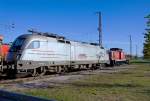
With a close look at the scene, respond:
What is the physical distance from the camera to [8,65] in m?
24.0

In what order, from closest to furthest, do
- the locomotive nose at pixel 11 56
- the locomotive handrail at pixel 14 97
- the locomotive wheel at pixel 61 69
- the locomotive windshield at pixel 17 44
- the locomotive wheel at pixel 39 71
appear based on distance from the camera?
the locomotive handrail at pixel 14 97 → the locomotive nose at pixel 11 56 → the locomotive windshield at pixel 17 44 → the locomotive wheel at pixel 39 71 → the locomotive wheel at pixel 61 69

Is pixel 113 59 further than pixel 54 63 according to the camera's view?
Yes

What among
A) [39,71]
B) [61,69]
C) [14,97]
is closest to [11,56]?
[39,71]

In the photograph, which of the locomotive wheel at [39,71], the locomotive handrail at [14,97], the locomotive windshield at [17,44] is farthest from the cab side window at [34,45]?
the locomotive handrail at [14,97]

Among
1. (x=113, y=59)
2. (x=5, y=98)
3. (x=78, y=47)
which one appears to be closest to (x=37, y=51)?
(x=78, y=47)

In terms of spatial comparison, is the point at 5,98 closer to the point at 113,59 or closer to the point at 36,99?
the point at 36,99

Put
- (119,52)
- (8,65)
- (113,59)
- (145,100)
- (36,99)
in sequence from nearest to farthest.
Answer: (36,99) < (145,100) < (8,65) < (113,59) < (119,52)

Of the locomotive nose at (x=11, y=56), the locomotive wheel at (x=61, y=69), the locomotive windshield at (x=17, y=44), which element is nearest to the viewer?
the locomotive nose at (x=11, y=56)

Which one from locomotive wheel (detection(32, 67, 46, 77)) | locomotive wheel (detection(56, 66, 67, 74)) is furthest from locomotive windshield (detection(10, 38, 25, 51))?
locomotive wheel (detection(56, 66, 67, 74))

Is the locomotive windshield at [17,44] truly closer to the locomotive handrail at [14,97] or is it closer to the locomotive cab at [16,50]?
the locomotive cab at [16,50]

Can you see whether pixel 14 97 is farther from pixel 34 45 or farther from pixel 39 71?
pixel 39 71

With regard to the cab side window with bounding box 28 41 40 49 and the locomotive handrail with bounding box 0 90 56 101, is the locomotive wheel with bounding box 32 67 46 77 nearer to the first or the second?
the cab side window with bounding box 28 41 40 49

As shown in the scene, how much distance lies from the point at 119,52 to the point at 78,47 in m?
29.0

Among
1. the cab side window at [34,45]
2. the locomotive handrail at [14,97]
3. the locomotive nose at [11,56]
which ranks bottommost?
the locomotive handrail at [14,97]
